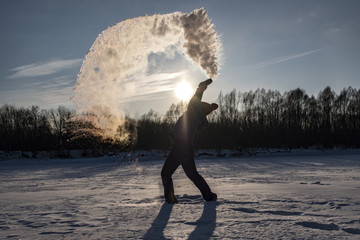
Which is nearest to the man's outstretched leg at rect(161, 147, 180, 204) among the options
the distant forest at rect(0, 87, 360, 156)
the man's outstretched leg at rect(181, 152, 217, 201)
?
the man's outstretched leg at rect(181, 152, 217, 201)

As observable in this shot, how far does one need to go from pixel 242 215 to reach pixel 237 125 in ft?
189

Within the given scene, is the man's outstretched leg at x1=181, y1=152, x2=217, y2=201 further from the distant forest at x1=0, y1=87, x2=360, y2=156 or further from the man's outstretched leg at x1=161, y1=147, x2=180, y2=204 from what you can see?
the distant forest at x1=0, y1=87, x2=360, y2=156

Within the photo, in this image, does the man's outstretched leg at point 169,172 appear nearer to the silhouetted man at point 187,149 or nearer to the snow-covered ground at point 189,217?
the silhouetted man at point 187,149

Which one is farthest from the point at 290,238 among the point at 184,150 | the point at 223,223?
the point at 184,150

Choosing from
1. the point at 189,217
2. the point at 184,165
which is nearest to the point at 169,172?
the point at 184,165

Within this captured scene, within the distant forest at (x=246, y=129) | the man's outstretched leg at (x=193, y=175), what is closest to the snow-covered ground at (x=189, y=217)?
the man's outstretched leg at (x=193, y=175)

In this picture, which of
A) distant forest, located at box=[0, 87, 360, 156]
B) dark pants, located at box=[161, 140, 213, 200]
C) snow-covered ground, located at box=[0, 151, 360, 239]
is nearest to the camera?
snow-covered ground, located at box=[0, 151, 360, 239]

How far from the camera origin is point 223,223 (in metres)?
3.60

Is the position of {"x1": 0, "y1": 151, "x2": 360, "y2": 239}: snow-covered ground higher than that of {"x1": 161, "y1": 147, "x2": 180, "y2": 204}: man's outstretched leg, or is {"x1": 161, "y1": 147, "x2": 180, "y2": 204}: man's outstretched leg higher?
{"x1": 161, "y1": 147, "x2": 180, "y2": 204}: man's outstretched leg

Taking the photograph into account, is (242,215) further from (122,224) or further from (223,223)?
(122,224)

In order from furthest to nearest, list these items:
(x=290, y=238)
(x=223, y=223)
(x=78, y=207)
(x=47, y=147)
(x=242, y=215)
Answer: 1. (x=47, y=147)
2. (x=78, y=207)
3. (x=242, y=215)
4. (x=223, y=223)
5. (x=290, y=238)

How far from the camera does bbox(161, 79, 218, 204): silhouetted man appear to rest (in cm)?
502

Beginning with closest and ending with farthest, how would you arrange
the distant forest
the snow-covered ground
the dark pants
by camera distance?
the snow-covered ground → the dark pants → the distant forest

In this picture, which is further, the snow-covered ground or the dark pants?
the dark pants
